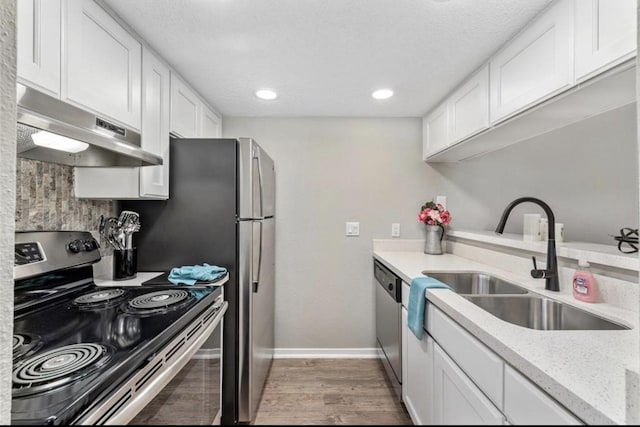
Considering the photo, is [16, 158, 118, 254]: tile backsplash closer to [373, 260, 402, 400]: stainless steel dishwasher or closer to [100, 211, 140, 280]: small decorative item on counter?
[100, 211, 140, 280]: small decorative item on counter

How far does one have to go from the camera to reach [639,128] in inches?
20.9

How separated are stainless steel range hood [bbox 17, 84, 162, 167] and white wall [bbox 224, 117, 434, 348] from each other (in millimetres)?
1444

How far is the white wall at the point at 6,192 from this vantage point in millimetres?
462

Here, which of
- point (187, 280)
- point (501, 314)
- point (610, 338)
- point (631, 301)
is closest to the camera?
point (610, 338)

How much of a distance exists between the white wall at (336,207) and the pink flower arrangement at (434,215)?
151mm

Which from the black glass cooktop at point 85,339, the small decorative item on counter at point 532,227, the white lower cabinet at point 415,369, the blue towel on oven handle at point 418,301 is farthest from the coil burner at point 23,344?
the small decorative item on counter at point 532,227

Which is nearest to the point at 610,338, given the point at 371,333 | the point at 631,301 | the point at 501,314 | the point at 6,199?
the point at 631,301

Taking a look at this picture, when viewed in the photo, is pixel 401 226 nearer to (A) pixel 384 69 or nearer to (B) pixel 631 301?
(A) pixel 384 69

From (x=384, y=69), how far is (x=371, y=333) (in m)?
2.19

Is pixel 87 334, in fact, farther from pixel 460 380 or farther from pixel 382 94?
pixel 382 94

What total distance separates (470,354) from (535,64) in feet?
4.11

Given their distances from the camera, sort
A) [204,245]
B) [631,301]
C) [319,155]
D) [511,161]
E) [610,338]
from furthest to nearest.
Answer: [319,155], [511,161], [204,245], [631,301], [610,338]

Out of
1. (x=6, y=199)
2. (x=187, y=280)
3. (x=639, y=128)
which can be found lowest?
(x=187, y=280)

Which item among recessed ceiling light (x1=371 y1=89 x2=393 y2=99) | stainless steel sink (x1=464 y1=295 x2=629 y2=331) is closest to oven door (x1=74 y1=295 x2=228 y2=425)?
stainless steel sink (x1=464 y1=295 x2=629 y2=331)
